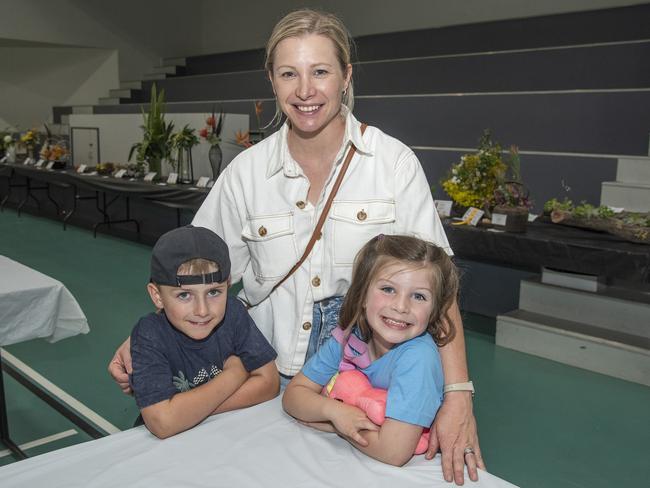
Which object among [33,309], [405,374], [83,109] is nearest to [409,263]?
[405,374]

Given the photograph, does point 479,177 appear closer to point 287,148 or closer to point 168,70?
point 287,148

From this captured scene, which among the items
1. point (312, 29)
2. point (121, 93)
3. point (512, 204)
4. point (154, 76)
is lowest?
point (512, 204)

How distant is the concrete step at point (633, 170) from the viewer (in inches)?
139

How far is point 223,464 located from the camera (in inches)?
36.9

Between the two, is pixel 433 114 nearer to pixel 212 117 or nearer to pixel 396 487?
pixel 212 117

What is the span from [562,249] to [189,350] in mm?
2313

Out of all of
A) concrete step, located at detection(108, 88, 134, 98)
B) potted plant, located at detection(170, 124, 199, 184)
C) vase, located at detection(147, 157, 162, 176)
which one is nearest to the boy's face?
potted plant, located at detection(170, 124, 199, 184)

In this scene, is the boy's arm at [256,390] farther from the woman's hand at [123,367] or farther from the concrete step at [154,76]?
the concrete step at [154,76]

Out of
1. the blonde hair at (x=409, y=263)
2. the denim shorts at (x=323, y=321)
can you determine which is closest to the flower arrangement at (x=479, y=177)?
the denim shorts at (x=323, y=321)

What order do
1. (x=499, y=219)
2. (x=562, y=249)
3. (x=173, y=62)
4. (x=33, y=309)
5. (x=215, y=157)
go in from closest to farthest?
(x=33, y=309) → (x=562, y=249) → (x=499, y=219) → (x=215, y=157) → (x=173, y=62)

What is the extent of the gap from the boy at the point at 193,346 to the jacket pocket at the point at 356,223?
0.88ft

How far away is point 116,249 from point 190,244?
5.17 metres

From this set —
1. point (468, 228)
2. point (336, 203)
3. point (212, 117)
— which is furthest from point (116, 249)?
point (336, 203)

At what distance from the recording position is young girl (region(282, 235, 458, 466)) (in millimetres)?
991
